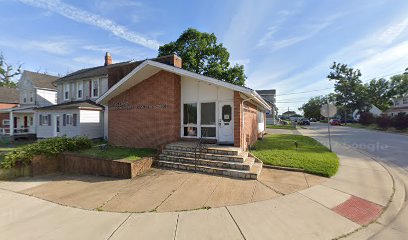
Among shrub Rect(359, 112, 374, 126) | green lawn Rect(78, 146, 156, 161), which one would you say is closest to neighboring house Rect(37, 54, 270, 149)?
green lawn Rect(78, 146, 156, 161)

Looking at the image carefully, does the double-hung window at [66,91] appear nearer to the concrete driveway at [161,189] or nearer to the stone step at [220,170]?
the concrete driveway at [161,189]

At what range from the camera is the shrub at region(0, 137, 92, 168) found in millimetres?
8297

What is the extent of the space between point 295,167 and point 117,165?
718cm

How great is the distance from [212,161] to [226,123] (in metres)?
2.62

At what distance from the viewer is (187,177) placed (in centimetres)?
741

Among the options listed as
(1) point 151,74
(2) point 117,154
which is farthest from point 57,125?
(2) point 117,154

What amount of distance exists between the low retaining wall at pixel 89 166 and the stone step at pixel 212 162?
84 cm

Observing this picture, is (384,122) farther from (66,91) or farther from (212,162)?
(66,91)

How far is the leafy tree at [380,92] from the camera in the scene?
50.4 m

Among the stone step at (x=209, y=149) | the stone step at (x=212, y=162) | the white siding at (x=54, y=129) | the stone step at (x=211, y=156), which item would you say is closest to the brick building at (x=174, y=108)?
the stone step at (x=209, y=149)

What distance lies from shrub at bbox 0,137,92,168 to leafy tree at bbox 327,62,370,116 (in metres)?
61.6

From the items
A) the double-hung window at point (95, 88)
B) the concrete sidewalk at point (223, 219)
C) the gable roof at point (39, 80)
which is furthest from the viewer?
the gable roof at point (39, 80)

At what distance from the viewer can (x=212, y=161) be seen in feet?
27.0

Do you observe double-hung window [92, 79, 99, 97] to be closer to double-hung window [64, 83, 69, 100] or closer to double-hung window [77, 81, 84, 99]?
double-hung window [77, 81, 84, 99]
